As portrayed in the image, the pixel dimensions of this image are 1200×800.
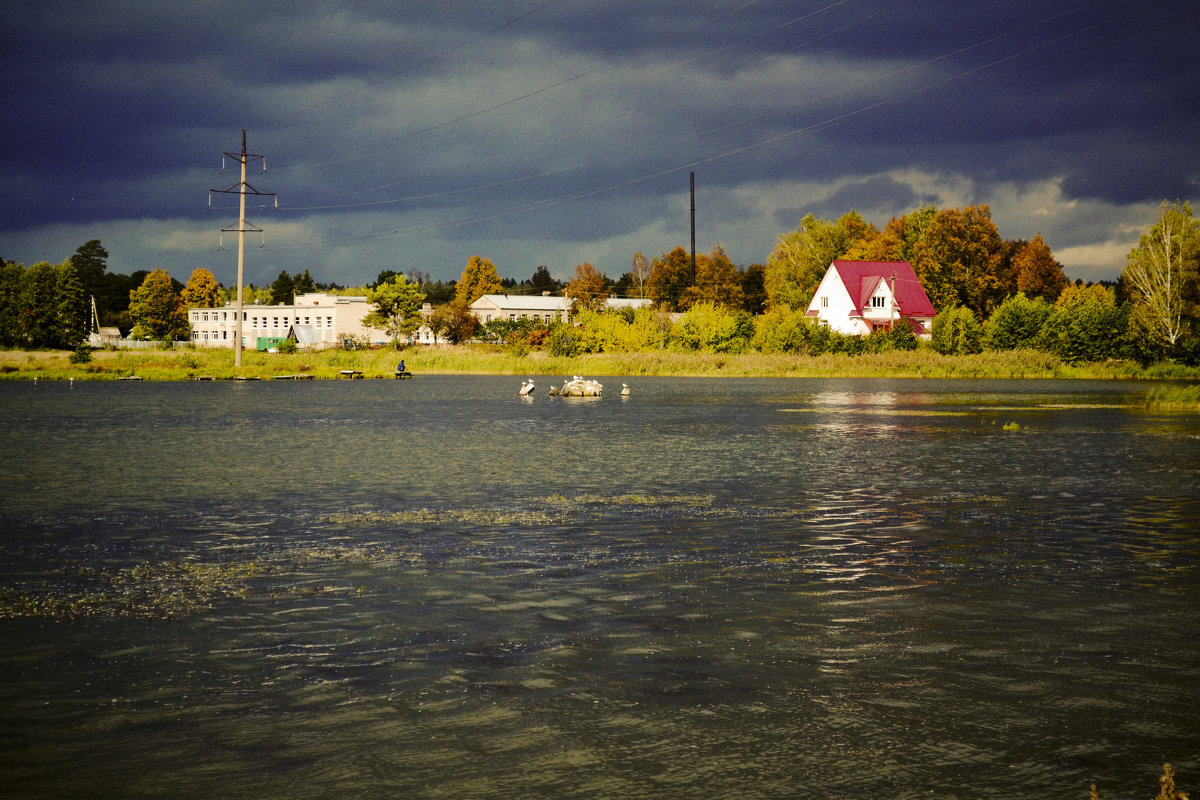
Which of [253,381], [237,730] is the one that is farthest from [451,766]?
[253,381]

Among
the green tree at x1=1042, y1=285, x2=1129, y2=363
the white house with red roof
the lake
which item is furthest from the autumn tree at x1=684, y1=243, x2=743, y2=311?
the lake

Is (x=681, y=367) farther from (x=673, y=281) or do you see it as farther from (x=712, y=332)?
(x=673, y=281)

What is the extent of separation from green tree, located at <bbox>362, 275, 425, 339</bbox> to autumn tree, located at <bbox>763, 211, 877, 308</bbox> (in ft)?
175

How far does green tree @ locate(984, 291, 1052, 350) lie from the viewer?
9975cm

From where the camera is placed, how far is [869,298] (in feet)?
404

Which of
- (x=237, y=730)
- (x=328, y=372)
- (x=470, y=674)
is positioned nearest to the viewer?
(x=237, y=730)

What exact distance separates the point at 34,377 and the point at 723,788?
9625 cm

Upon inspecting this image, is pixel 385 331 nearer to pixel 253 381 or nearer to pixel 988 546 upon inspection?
pixel 253 381

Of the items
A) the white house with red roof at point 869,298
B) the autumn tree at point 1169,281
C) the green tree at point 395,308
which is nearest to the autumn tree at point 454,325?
the green tree at point 395,308

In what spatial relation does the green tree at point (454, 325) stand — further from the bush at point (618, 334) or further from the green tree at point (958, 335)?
the green tree at point (958, 335)

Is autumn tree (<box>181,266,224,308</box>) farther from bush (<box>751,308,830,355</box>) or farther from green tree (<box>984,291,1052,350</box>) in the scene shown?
green tree (<box>984,291,1052,350</box>)

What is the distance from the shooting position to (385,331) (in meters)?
162

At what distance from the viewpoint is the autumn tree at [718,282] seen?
151500 millimetres

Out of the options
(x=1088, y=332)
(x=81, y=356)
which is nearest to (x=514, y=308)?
(x=81, y=356)
